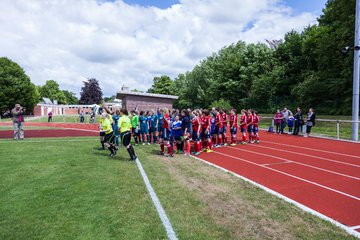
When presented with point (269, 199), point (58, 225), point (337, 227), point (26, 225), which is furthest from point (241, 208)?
point (26, 225)

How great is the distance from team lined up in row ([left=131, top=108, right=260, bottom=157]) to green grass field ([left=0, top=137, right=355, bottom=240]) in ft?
11.9

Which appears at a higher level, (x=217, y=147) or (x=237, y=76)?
(x=237, y=76)

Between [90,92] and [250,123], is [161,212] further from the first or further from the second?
[90,92]

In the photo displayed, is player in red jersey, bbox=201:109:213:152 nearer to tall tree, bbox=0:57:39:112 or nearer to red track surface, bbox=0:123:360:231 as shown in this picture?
red track surface, bbox=0:123:360:231

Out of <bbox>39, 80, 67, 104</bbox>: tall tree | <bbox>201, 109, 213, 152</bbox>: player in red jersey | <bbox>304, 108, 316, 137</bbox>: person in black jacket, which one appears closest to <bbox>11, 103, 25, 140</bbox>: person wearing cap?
<bbox>201, 109, 213, 152</bbox>: player in red jersey

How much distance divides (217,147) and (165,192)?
845cm

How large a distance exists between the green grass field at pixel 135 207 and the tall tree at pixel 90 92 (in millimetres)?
82157

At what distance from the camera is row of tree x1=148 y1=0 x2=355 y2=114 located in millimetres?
27594

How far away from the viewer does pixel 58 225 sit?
15.1ft

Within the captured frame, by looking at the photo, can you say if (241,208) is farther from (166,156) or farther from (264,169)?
(166,156)

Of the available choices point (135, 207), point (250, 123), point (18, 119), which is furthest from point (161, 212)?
point (18, 119)

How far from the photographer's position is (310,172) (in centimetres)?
870

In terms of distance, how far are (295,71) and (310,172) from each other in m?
33.1

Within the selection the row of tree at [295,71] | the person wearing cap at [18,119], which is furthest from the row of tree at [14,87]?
the person wearing cap at [18,119]
